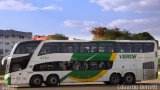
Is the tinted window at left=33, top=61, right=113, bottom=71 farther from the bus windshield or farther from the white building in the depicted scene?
the white building

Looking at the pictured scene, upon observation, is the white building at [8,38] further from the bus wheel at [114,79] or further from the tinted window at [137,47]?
the tinted window at [137,47]

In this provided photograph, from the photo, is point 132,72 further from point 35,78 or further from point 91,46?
point 35,78

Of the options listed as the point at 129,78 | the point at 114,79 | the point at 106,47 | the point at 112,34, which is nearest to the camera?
the point at 106,47

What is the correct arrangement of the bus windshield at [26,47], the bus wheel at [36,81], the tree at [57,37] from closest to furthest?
the bus windshield at [26,47] → the bus wheel at [36,81] → the tree at [57,37]

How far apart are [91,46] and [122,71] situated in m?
3.24

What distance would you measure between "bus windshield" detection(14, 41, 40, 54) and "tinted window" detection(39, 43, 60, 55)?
22.3 inches

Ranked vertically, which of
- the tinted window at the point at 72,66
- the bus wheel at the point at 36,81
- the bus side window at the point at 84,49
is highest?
the bus side window at the point at 84,49

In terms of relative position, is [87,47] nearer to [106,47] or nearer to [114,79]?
[106,47]

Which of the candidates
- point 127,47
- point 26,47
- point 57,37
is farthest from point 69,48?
point 57,37

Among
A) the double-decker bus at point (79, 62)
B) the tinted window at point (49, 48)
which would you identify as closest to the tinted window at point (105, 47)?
the double-decker bus at point (79, 62)

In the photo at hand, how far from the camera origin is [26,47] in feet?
→ 98.6

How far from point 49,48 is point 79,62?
8.39 ft

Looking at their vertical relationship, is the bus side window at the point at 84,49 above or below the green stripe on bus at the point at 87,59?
above

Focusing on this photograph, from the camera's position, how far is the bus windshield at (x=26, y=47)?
98.1 ft
